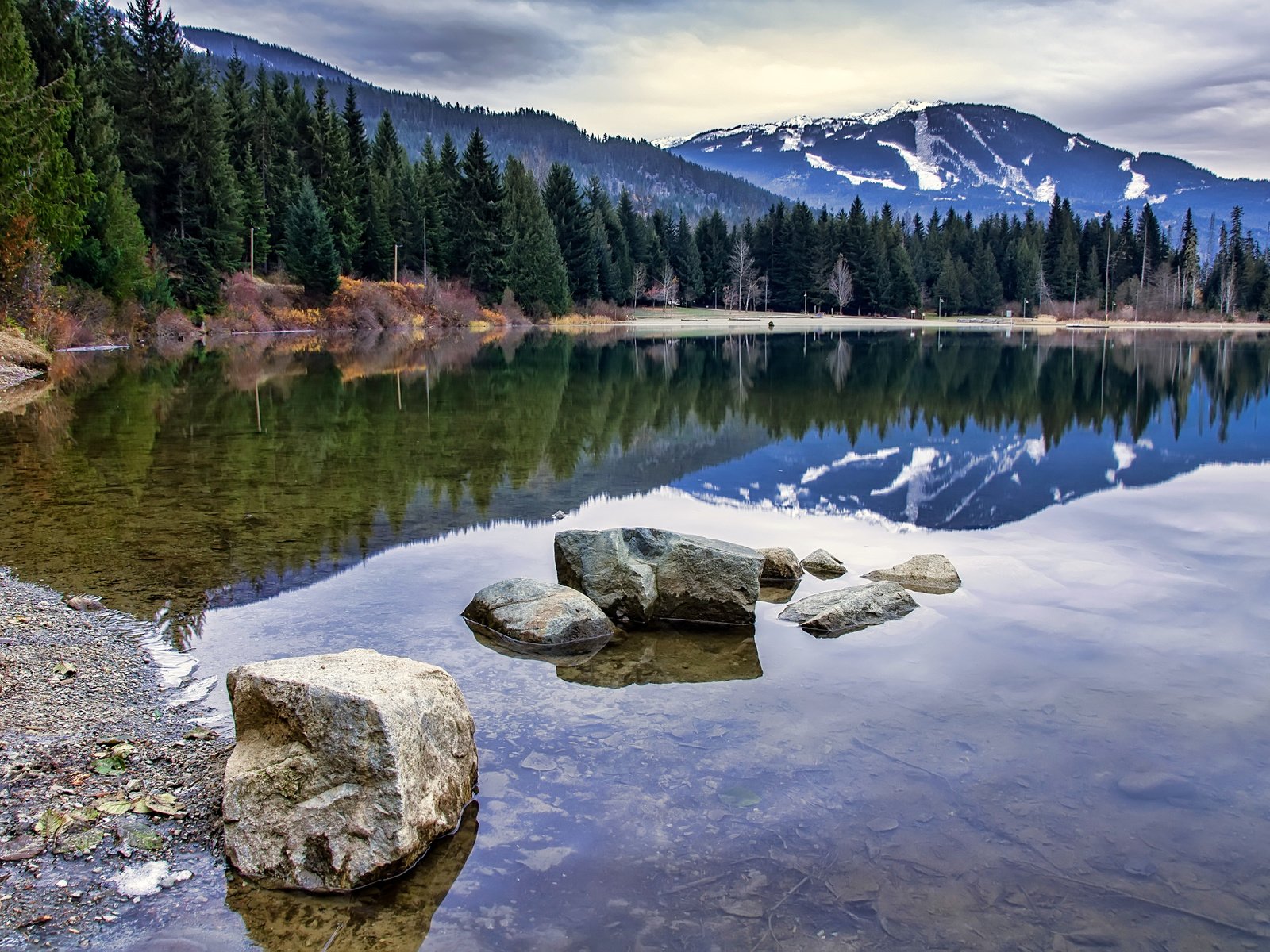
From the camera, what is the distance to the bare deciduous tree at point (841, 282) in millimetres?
123562

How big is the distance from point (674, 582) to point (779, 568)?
2.04 m

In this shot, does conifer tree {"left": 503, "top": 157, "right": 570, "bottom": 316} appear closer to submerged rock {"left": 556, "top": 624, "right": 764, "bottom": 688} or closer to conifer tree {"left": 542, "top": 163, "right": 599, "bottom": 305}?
conifer tree {"left": 542, "top": 163, "right": 599, "bottom": 305}

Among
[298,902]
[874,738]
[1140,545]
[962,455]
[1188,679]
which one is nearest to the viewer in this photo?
[298,902]

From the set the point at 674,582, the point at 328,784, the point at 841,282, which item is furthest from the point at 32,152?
the point at 841,282

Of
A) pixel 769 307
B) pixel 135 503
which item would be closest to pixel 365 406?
pixel 135 503

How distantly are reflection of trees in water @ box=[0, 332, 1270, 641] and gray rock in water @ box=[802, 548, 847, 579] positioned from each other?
187 inches

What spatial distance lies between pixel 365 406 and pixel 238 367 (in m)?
14.5

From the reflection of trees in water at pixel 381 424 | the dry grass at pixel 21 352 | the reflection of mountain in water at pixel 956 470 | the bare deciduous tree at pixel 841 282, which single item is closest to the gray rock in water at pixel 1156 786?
the reflection of trees in water at pixel 381 424

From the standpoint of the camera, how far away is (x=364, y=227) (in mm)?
79500

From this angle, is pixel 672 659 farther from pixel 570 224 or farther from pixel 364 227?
pixel 570 224

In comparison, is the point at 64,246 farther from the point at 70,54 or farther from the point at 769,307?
the point at 769,307

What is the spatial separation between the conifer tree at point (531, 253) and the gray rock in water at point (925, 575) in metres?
76.2

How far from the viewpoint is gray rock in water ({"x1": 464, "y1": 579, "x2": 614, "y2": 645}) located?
9719 millimetres

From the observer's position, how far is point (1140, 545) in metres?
14.0
